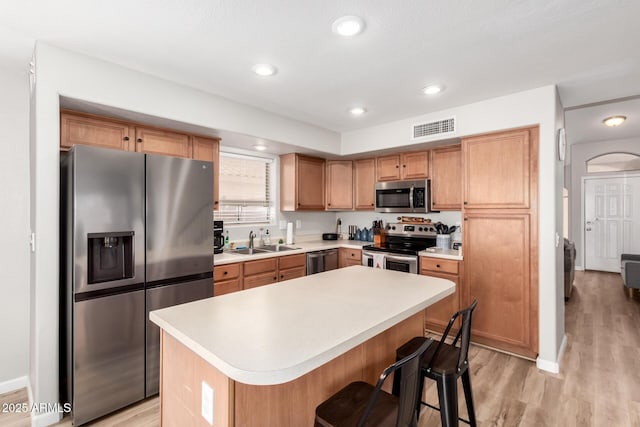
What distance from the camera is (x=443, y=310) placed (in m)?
3.46

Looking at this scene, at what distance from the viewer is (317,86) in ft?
9.02

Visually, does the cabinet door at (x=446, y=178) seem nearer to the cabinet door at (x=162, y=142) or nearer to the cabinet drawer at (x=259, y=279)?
the cabinet drawer at (x=259, y=279)

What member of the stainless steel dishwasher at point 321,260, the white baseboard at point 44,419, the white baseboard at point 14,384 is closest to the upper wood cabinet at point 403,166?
the stainless steel dishwasher at point 321,260

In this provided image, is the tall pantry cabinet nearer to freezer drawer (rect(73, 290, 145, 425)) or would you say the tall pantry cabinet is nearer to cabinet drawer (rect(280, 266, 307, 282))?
cabinet drawer (rect(280, 266, 307, 282))

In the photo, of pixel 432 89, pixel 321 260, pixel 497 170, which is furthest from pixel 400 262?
pixel 432 89

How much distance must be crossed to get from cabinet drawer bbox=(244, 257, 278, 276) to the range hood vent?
7.01ft

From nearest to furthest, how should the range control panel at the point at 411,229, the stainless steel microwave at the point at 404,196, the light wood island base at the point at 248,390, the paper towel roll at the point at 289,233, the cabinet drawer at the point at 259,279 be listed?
the light wood island base at the point at 248,390 → the cabinet drawer at the point at 259,279 → the stainless steel microwave at the point at 404,196 → the range control panel at the point at 411,229 → the paper towel roll at the point at 289,233

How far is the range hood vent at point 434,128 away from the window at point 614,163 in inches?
205

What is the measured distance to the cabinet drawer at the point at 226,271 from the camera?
9.67 feet

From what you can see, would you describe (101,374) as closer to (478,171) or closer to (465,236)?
(465,236)

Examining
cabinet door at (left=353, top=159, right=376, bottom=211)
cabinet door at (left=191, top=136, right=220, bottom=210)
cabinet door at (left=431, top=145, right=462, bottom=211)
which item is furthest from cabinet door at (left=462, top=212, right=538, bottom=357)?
cabinet door at (left=191, top=136, right=220, bottom=210)

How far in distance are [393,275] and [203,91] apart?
2.28 m

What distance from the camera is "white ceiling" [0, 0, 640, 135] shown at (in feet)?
5.58

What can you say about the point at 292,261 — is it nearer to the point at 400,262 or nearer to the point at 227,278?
the point at 227,278
